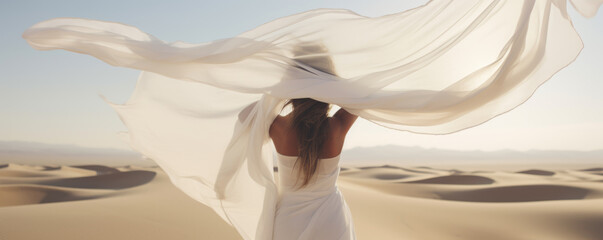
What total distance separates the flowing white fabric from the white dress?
122 mm

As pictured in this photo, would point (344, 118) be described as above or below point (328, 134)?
above

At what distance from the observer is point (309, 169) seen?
2881 millimetres

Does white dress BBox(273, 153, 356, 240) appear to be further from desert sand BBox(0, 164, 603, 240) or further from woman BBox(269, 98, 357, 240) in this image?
desert sand BBox(0, 164, 603, 240)

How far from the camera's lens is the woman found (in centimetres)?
286

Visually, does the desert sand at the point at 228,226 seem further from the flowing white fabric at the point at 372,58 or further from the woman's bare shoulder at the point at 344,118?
the woman's bare shoulder at the point at 344,118

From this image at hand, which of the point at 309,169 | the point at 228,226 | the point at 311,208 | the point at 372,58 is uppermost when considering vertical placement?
the point at 372,58

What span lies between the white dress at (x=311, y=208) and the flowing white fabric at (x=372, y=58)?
4.8 inches

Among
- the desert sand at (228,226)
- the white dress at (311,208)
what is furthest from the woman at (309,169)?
the desert sand at (228,226)

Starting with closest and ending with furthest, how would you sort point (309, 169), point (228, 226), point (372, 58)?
point (309, 169) < point (372, 58) < point (228, 226)

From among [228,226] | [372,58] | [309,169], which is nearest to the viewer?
[309,169]

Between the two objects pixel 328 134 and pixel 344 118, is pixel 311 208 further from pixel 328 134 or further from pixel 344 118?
pixel 344 118

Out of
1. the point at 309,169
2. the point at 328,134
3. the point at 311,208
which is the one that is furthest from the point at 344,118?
the point at 311,208

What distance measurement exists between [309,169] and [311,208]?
304 millimetres

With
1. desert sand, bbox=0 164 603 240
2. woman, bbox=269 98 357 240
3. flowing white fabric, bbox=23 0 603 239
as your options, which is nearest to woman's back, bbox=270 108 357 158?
woman, bbox=269 98 357 240
